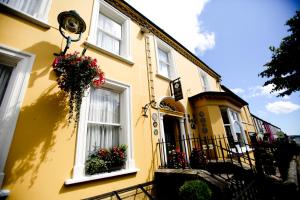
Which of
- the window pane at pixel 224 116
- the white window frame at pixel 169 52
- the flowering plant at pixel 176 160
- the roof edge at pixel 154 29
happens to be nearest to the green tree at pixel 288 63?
the roof edge at pixel 154 29

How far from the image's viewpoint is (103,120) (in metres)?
4.35

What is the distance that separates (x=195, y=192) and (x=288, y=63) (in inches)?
554

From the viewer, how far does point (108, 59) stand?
4.93m

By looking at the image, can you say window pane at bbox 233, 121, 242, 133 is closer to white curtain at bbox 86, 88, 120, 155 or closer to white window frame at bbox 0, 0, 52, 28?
white curtain at bbox 86, 88, 120, 155

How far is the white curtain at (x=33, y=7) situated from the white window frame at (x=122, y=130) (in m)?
2.47

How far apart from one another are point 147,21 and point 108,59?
4.01 m

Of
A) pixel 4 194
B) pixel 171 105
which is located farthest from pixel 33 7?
pixel 171 105

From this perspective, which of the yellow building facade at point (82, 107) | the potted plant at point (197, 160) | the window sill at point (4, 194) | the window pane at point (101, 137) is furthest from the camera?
the potted plant at point (197, 160)

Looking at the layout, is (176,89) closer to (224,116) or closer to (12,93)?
(224,116)

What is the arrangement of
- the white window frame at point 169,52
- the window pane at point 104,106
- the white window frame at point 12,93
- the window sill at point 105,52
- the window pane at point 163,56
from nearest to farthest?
the white window frame at point 12,93
the window pane at point 104,106
the window sill at point 105,52
the white window frame at point 169,52
the window pane at point 163,56

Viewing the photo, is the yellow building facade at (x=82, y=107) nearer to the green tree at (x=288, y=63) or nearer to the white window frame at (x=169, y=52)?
the white window frame at (x=169, y=52)

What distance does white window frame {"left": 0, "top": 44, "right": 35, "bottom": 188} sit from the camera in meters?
2.58

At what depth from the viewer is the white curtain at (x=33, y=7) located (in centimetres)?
376

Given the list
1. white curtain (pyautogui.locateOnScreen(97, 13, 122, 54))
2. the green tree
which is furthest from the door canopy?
the green tree
